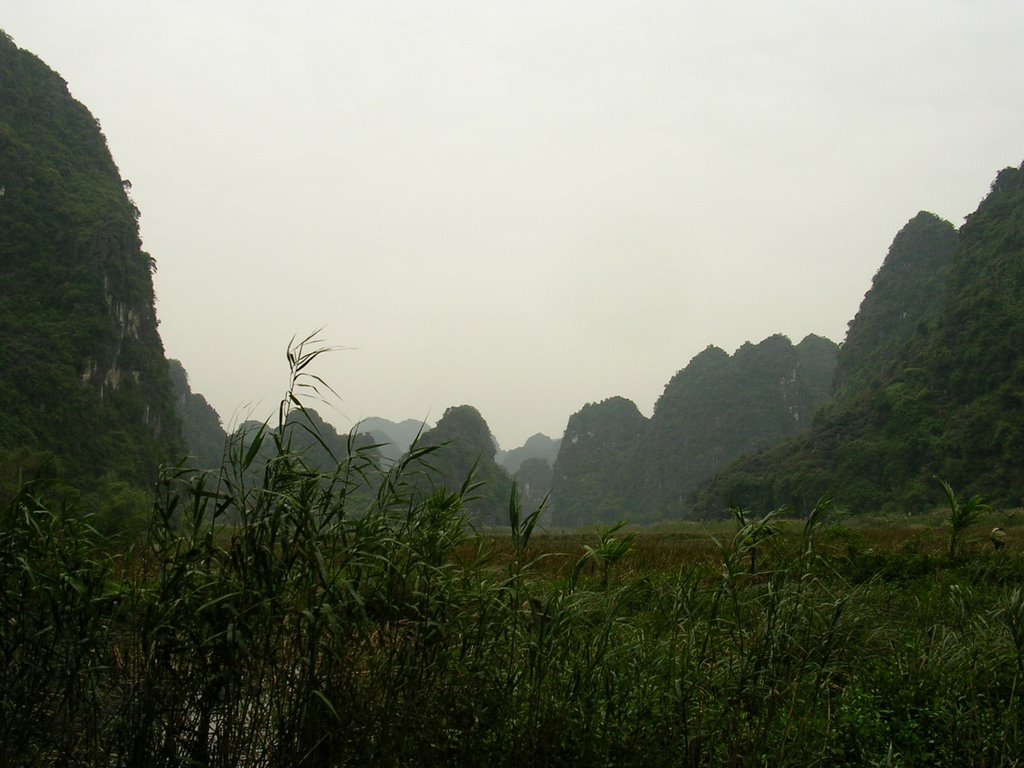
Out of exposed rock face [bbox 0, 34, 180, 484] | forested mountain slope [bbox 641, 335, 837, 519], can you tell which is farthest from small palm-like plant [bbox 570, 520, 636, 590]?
forested mountain slope [bbox 641, 335, 837, 519]

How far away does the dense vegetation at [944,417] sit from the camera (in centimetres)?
2742

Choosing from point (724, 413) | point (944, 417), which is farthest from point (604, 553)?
point (724, 413)

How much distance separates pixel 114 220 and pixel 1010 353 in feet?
137

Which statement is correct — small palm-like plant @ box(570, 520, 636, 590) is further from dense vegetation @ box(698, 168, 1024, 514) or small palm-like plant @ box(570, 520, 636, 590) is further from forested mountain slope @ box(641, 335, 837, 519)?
forested mountain slope @ box(641, 335, 837, 519)

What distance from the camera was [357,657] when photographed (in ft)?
9.23

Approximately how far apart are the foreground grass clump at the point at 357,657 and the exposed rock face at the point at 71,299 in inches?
1060

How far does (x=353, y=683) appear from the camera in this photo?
9.04ft

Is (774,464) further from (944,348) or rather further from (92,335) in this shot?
(92,335)

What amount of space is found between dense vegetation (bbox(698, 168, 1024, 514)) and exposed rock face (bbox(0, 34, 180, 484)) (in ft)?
84.8

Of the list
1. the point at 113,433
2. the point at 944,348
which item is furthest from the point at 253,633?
the point at 944,348

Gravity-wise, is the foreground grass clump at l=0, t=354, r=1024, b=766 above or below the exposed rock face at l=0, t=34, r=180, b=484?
below

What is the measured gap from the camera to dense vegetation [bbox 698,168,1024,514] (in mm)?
27422

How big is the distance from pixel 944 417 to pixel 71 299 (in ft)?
130

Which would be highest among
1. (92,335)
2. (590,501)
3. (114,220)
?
(114,220)
